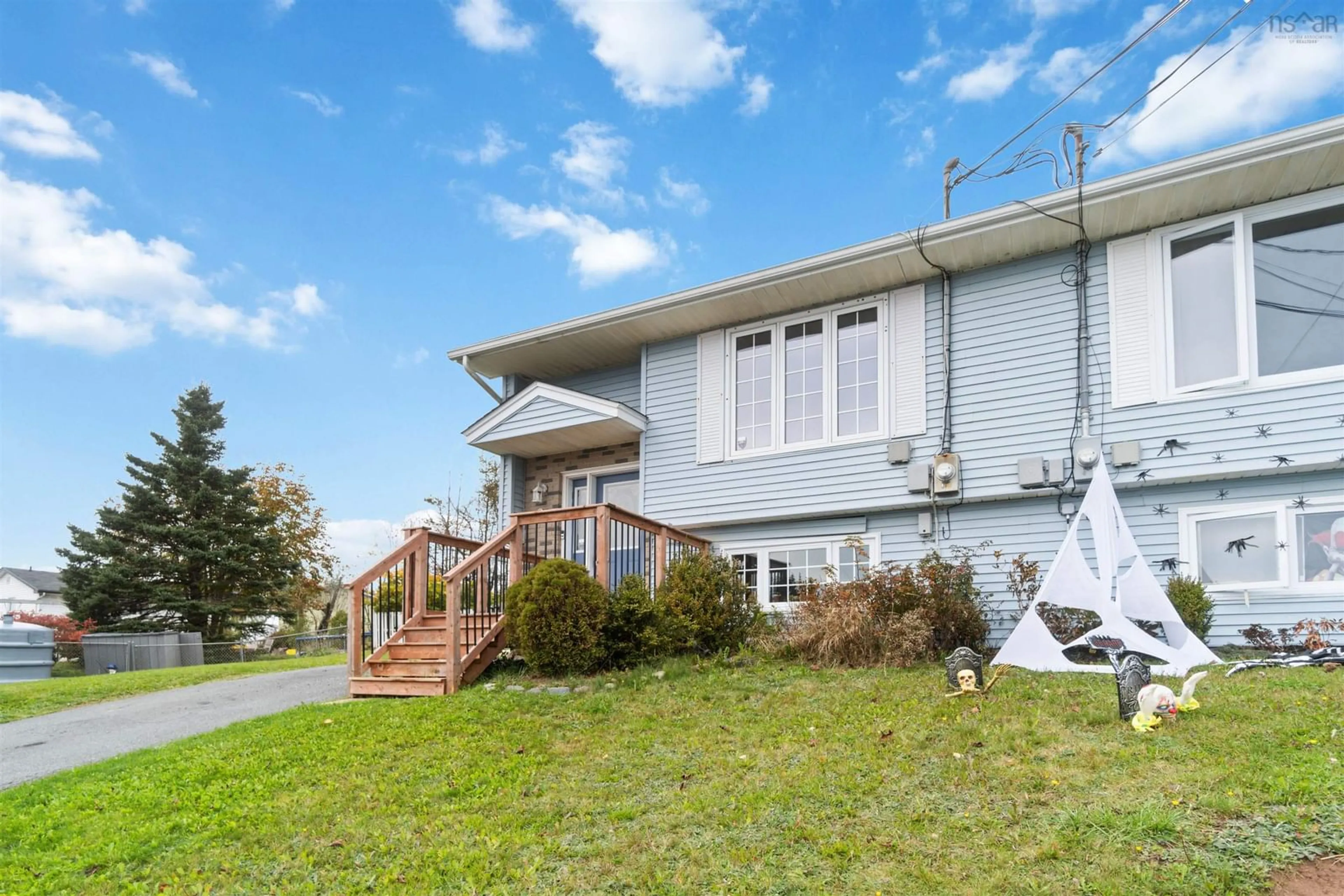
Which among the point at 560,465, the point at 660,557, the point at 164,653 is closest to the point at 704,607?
the point at 660,557

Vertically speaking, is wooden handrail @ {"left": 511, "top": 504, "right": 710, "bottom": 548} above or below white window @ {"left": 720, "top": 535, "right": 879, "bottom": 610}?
above

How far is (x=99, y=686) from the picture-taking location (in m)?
10.2

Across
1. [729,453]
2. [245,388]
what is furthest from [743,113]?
[245,388]

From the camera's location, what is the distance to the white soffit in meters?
10.9

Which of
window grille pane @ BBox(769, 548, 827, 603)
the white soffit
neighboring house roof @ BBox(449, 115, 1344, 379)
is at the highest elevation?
neighboring house roof @ BBox(449, 115, 1344, 379)

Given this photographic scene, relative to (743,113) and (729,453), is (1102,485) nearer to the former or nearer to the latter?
(729,453)

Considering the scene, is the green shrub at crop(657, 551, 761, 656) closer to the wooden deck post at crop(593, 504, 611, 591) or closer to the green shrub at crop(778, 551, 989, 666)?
the green shrub at crop(778, 551, 989, 666)

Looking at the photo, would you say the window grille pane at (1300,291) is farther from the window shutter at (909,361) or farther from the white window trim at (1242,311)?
the window shutter at (909,361)

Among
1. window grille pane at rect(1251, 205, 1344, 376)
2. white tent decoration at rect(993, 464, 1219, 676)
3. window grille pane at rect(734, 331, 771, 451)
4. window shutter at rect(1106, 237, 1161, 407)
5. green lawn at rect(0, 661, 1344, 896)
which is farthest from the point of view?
window grille pane at rect(734, 331, 771, 451)

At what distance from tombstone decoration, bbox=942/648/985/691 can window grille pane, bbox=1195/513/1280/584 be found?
Result: 3.48 metres

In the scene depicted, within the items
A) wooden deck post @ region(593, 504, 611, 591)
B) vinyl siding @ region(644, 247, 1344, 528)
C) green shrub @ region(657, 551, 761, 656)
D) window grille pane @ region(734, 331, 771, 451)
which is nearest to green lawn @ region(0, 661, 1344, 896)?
green shrub @ region(657, 551, 761, 656)

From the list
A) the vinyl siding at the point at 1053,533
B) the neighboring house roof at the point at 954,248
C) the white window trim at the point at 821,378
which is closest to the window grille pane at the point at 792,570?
the vinyl siding at the point at 1053,533

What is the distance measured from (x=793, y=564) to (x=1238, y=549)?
4516 mm

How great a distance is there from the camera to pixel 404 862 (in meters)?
3.71
